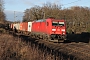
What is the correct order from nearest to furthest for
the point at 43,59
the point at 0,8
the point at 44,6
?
the point at 43,59
the point at 0,8
the point at 44,6

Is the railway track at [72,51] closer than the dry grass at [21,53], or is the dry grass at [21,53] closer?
the dry grass at [21,53]

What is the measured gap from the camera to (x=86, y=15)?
57.8m

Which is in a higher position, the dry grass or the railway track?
the dry grass

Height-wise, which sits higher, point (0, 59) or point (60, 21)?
point (60, 21)

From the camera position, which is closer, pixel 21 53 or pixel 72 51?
pixel 21 53

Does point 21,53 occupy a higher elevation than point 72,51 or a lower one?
higher

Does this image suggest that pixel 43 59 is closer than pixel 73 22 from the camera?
Yes

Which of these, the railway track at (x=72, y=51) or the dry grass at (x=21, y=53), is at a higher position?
the dry grass at (x=21, y=53)

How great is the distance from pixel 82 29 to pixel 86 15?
6.78m

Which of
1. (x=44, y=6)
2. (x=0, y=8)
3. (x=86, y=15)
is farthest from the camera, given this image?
(x=44, y=6)

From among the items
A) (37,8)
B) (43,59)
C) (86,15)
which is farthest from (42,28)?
(37,8)

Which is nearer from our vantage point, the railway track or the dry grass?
the dry grass

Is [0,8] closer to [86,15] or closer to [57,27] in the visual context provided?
[86,15]

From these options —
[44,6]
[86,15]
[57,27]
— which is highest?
[44,6]
